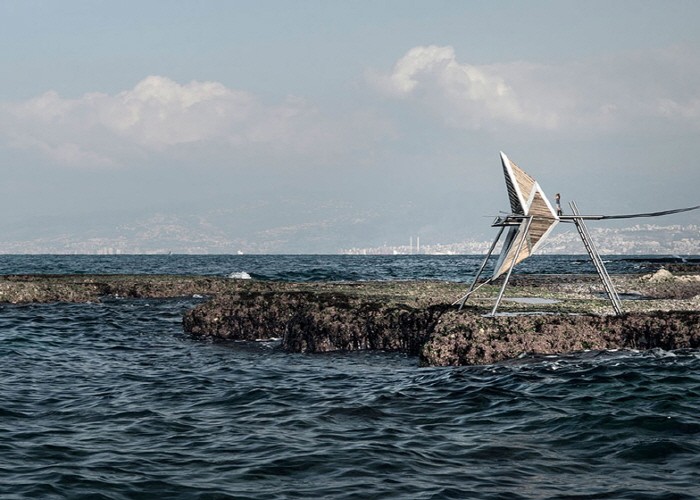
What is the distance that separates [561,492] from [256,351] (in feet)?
49.6

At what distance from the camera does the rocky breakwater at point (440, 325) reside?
2028cm

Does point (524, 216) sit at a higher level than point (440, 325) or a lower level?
higher

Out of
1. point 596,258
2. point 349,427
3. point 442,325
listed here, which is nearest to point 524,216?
point 596,258

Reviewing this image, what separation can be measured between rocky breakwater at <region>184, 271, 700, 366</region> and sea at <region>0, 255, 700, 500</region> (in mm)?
741

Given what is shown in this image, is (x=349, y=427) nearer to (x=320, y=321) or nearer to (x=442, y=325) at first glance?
(x=442, y=325)

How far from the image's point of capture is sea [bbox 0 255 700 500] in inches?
436

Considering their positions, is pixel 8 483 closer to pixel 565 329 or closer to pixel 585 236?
pixel 565 329

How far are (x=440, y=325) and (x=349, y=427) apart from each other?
7083 millimetres

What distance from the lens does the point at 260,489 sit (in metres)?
10.9

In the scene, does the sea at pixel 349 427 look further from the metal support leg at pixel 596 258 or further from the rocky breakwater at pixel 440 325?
the metal support leg at pixel 596 258

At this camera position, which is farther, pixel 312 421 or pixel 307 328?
pixel 307 328

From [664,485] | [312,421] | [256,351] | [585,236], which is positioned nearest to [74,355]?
[256,351]

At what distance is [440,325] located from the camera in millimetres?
20906

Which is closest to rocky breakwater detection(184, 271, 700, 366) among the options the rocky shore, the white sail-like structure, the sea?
the rocky shore
